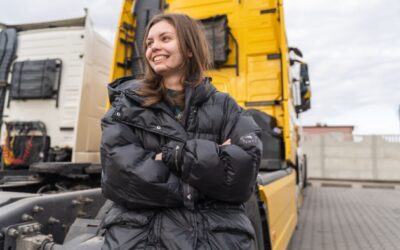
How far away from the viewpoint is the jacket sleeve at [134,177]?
3.55 ft

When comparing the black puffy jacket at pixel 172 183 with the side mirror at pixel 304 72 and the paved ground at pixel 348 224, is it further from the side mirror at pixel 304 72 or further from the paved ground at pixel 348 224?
the side mirror at pixel 304 72

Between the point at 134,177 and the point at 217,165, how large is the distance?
274 mm

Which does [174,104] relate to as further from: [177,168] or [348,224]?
[348,224]

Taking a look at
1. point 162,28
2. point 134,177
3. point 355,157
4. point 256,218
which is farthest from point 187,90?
point 355,157

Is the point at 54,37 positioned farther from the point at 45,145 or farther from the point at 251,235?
the point at 251,235

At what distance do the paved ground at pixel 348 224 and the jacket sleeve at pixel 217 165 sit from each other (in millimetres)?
3170

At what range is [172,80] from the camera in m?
1.36

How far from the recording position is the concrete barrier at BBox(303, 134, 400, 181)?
12961 millimetres

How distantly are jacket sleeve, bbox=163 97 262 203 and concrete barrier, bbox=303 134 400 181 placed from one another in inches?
530

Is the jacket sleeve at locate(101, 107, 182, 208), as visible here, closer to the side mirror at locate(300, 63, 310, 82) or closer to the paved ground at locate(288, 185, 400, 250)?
the paved ground at locate(288, 185, 400, 250)

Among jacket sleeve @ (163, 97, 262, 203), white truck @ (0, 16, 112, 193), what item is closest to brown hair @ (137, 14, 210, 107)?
jacket sleeve @ (163, 97, 262, 203)

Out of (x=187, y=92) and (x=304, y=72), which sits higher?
(x=304, y=72)

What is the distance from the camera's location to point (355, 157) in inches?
527

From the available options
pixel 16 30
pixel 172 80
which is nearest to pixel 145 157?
pixel 172 80
